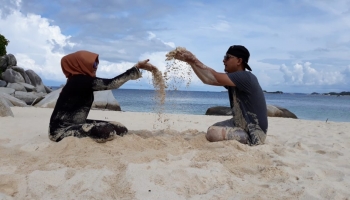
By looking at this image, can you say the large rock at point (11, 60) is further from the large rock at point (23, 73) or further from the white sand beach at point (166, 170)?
the white sand beach at point (166, 170)

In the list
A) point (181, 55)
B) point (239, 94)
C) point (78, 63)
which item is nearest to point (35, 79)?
point (78, 63)

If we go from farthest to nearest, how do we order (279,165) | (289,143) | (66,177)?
(289,143) < (279,165) < (66,177)

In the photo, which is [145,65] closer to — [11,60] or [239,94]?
[239,94]

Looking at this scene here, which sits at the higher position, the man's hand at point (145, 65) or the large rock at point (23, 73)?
the large rock at point (23, 73)

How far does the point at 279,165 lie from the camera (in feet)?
12.0

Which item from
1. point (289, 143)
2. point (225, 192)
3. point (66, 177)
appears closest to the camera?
point (225, 192)

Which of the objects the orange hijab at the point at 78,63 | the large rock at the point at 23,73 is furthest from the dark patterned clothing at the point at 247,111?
the large rock at the point at 23,73

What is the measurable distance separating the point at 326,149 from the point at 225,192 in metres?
2.51

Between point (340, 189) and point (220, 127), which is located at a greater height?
point (220, 127)

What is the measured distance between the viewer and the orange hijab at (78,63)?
4410 millimetres

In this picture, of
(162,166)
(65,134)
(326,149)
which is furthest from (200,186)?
(326,149)

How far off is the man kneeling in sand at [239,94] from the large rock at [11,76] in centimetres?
2498

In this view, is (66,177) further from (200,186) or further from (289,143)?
(289,143)

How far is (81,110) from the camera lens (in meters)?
4.64
